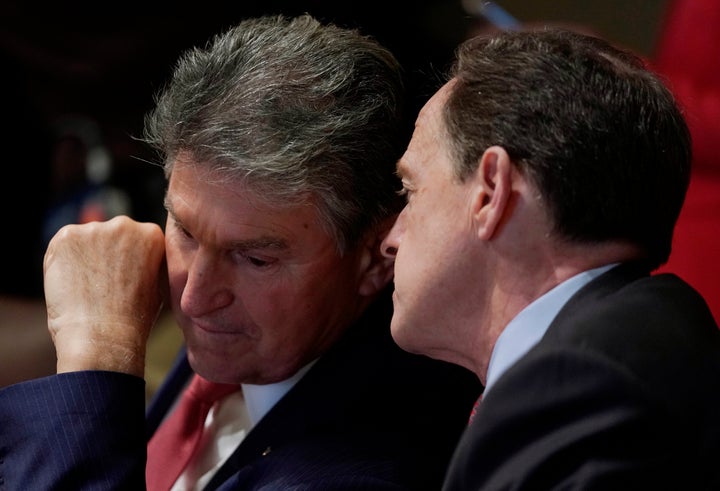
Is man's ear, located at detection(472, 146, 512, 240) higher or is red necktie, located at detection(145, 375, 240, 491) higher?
man's ear, located at detection(472, 146, 512, 240)

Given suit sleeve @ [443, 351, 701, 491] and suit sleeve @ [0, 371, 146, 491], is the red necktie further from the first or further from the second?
suit sleeve @ [443, 351, 701, 491]

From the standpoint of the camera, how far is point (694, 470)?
1.04 metres

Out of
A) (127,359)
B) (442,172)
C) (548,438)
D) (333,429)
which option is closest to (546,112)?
(442,172)

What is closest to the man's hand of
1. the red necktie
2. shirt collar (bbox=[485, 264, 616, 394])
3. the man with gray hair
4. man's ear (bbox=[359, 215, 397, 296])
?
the man with gray hair

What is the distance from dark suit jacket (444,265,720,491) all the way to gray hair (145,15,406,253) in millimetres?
448

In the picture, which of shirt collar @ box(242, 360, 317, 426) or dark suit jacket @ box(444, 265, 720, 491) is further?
shirt collar @ box(242, 360, 317, 426)

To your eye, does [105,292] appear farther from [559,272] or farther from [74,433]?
[559,272]

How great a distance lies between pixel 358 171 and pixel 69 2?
8.16 ft

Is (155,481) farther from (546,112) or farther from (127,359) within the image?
(546,112)

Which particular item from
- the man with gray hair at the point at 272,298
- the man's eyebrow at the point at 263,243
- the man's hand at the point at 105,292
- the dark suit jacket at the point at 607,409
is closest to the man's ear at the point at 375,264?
the man with gray hair at the point at 272,298

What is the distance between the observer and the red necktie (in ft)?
5.59

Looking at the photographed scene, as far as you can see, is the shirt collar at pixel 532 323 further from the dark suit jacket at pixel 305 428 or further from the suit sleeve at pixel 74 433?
the suit sleeve at pixel 74 433

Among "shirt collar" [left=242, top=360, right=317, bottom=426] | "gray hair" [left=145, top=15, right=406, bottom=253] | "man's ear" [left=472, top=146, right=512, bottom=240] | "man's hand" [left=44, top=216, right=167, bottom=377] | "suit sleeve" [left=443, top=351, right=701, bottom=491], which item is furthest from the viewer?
"shirt collar" [left=242, top=360, right=317, bottom=426]

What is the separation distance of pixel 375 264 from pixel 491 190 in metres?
0.41
